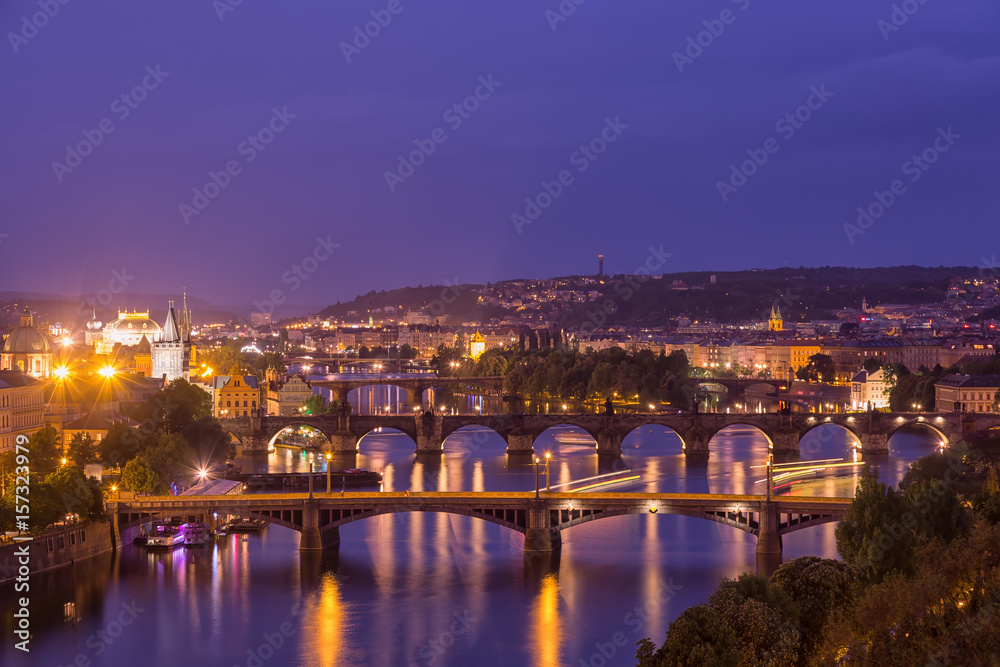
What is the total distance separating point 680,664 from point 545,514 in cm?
1327

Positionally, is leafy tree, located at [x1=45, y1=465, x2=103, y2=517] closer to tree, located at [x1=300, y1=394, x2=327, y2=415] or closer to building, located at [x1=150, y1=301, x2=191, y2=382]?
tree, located at [x1=300, y1=394, x2=327, y2=415]

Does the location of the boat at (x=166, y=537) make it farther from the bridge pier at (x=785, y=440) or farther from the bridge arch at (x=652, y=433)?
the bridge pier at (x=785, y=440)

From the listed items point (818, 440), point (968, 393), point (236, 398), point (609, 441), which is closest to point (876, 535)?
point (609, 441)

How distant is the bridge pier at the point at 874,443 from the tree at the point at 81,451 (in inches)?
996

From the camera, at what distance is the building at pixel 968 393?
166 feet

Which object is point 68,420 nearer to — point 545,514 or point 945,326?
point 545,514

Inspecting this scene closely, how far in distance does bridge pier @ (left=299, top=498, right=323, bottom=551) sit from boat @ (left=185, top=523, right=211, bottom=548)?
2.76 metres

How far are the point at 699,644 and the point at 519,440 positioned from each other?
3193cm

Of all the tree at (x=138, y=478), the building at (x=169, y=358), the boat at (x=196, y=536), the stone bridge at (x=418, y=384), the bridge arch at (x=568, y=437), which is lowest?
the boat at (x=196, y=536)

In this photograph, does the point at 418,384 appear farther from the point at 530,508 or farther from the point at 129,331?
the point at 530,508

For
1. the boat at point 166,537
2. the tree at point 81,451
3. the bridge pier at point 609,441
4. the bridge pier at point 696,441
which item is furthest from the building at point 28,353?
the bridge pier at point 696,441

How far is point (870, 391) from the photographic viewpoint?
6294cm

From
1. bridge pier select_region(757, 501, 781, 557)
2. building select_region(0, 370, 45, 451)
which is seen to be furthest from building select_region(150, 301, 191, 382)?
bridge pier select_region(757, 501, 781, 557)

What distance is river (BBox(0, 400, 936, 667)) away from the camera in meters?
20.9
